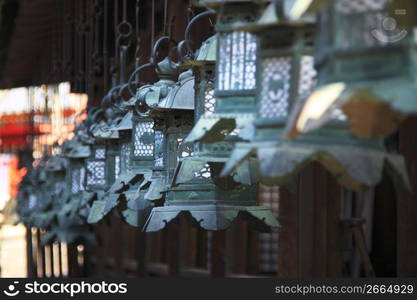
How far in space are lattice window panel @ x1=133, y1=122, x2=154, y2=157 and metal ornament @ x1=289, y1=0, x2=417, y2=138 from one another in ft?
11.1

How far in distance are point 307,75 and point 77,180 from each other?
6.67m

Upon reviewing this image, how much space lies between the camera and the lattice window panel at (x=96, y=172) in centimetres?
892

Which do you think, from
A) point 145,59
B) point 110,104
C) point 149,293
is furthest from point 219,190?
point 145,59

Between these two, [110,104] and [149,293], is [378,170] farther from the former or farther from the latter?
[110,104]

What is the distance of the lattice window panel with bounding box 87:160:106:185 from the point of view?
892 centimetres

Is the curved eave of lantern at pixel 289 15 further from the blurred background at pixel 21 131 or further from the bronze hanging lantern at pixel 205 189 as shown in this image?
the blurred background at pixel 21 131

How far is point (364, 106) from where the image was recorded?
3.57 m

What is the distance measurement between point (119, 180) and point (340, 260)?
3.01 m

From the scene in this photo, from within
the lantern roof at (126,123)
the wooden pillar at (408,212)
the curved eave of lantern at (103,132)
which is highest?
the lantern roof at (126,123)

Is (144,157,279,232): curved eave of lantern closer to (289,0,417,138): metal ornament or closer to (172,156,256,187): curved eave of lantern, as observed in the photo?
(172,156,256,187): curved eave of lantern

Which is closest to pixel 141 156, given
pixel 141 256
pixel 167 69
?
pixel 167 69

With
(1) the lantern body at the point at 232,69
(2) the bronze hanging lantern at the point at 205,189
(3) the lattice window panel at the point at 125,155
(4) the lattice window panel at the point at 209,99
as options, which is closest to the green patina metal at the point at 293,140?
(1) the lantern body at the point at 232,69

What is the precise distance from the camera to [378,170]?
12.3 ft

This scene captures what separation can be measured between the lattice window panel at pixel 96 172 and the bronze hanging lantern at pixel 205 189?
265cm
